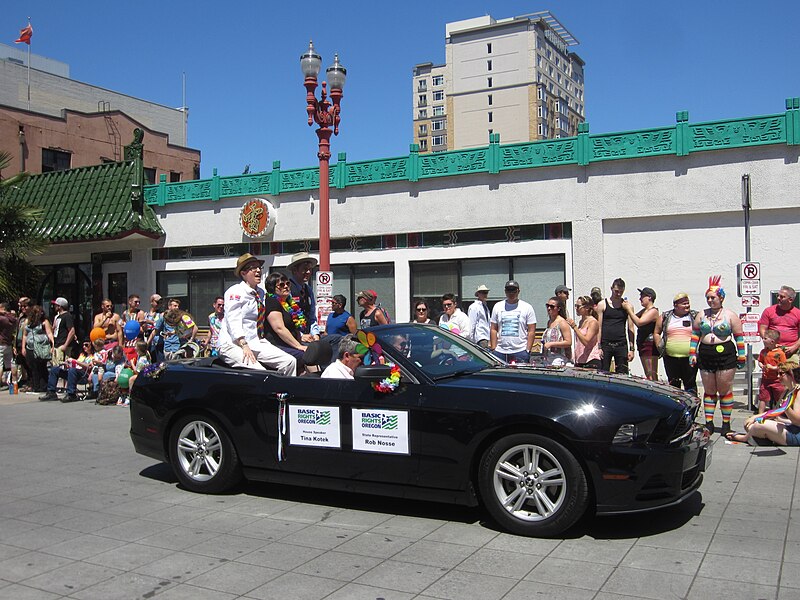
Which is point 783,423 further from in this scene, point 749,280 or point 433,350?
point 433,350

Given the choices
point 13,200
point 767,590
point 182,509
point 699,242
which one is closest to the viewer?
point 767,590

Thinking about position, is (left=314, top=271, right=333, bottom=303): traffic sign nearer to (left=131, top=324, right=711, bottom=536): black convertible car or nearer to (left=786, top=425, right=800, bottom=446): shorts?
(left=131, top=324, right=711, bottom=536): black convertible car

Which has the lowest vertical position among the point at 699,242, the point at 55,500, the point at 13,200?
the point at 55,500

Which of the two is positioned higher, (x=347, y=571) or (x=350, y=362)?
(x=350, y=362)

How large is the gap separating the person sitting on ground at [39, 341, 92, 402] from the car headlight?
1162 centimetres

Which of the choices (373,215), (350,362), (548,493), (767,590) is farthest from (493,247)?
(767,590)

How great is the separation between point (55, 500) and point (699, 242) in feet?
39.4

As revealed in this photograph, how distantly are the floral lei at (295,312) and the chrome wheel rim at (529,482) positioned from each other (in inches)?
136

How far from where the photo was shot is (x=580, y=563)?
188 inches

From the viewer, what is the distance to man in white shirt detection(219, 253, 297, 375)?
23.0 feet

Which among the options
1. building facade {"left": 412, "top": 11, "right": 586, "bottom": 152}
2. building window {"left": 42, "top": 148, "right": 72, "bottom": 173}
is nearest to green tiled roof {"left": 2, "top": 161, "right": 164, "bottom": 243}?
building window {"left": 42, "top": 148, "right": 72, "bottom": 173}

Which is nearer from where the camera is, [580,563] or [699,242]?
[580,563]

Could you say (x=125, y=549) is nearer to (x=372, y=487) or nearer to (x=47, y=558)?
(x=47, y=558)

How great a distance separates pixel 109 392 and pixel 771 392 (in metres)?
10.6
